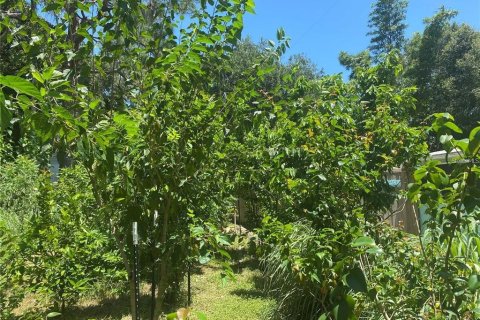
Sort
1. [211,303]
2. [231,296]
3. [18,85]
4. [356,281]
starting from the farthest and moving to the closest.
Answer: [231,296] → [211,303] → [356,281] → [18,85]

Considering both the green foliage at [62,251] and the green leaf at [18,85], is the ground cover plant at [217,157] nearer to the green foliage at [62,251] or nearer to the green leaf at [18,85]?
the green leaf at [18,85]

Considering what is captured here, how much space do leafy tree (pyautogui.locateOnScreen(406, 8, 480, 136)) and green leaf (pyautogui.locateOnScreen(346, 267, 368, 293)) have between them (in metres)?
18.2

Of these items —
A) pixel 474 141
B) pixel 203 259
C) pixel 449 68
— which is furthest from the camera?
pixel 449 68

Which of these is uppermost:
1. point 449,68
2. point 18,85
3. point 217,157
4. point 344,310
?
point 449,68

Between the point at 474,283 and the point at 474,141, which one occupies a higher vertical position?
the point at 474,141

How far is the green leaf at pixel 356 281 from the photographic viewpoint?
168cm

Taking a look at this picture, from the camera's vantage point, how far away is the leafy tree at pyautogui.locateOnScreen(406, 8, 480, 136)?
18.9 meters

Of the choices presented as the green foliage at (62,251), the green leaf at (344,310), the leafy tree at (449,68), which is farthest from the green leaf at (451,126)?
the leafy tree at (449,68)

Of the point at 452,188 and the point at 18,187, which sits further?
the point at 18,187

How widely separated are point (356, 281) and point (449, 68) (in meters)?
20.3

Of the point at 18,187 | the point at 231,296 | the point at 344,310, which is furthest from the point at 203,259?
the point at 18,187

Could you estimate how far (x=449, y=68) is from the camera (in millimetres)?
19578

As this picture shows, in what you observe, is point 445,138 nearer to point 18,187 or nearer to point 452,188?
point 452,188

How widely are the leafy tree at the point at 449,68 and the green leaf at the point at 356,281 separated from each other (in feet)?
59.7
